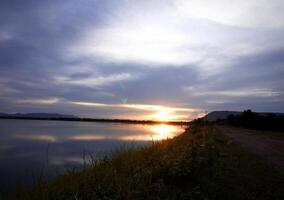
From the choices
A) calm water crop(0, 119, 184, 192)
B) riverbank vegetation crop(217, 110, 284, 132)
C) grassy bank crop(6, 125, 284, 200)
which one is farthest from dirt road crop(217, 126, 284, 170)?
riverbank vegetation crop(217, 110, 284, 132)

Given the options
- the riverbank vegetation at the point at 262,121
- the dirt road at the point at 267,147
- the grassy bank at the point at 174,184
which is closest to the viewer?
Result: the grassy bank at the point at 174,184

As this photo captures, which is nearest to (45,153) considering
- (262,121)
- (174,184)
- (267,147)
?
(267,147)

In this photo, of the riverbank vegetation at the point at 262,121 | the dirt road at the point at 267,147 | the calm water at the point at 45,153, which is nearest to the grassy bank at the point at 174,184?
the calm water at the point at 45,153

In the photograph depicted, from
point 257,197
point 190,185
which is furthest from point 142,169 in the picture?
point 257,197

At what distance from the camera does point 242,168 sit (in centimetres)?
1115

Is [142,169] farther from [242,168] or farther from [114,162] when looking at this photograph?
[242,168]

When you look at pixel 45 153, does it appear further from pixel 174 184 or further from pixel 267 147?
pixel 174 184

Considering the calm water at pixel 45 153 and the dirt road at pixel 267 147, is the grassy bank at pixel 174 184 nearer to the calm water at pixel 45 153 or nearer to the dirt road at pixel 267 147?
the calm water at pixel 45 153

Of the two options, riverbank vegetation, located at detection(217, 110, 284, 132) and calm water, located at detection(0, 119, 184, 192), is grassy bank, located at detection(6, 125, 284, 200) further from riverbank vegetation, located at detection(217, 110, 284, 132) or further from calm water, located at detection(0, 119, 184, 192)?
riverbank vegetation, located at detection(217, 110, 284, 132)

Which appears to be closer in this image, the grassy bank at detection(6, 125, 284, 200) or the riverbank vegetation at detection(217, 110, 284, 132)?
the grassy bank at detection(6, 125, 284, 200)

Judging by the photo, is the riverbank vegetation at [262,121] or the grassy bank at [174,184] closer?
the grassy bank at [174,184]

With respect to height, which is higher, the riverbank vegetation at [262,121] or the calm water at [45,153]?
the riverbank vegetation at [262,121]

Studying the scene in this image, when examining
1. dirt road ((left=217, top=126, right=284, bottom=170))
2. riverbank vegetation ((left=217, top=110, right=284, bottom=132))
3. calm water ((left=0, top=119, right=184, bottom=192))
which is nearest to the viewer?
dirt road ((left=217, top=126, right=284, bottom=170))

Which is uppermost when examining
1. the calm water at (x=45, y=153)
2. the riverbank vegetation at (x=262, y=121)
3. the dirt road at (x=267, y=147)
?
the riverbank vegetation at (x=262, y=121)
